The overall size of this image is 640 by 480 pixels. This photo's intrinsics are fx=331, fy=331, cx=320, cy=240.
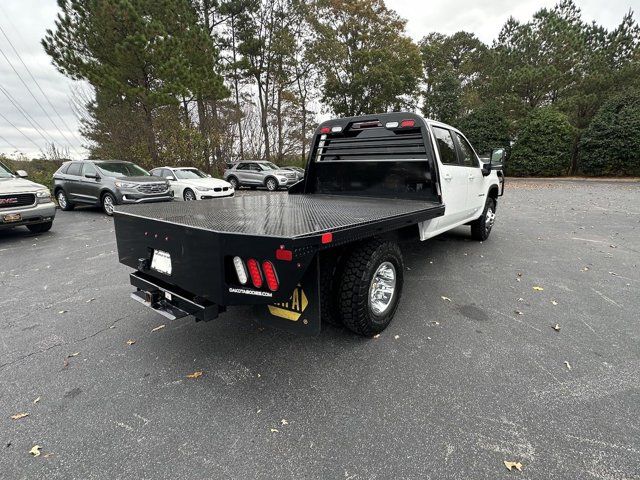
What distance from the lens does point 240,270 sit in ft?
6.41

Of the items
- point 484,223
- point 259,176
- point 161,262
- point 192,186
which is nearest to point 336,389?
point 161,262

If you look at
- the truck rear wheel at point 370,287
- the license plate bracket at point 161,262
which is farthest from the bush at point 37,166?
the truck rear wheel at point 370,287

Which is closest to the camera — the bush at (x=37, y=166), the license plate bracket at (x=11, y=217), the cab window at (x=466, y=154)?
the cab window at (x=466, y=154)

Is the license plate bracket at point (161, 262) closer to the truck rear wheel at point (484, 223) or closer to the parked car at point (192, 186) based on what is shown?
the truck rear wheel at point (484, 223)

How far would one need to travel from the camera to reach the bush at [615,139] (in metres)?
19.5

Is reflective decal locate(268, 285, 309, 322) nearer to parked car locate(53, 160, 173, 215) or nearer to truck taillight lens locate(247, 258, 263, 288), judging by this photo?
Answer: truck taillight lens locate(247, 258, 263, 288)

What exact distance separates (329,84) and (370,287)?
88.6 feet

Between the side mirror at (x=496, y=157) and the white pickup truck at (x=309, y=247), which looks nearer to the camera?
the white pickup truck at (x=309, y=247)

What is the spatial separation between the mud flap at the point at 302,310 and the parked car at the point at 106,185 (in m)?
8.38

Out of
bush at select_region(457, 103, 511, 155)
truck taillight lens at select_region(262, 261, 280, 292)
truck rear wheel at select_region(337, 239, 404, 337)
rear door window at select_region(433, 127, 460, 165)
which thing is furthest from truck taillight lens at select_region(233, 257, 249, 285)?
bush at select_region(457, 103, 511, 155)

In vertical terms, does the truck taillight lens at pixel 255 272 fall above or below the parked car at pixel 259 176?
below

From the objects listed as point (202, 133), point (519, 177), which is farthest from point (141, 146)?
point (519, 177)

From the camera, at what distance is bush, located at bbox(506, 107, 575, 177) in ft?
71.4

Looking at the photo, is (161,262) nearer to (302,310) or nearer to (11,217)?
(302,310)
